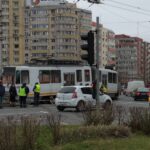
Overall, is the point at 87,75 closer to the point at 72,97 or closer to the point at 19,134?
the point at 72,97

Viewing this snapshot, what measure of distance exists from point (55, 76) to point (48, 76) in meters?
0.81

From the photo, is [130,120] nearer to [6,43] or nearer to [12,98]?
[12,98]

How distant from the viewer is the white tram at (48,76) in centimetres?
3975

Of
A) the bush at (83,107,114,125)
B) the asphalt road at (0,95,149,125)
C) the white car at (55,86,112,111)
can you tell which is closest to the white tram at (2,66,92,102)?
the asphalt road at (0,95,149,125)

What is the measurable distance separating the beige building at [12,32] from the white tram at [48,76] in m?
53.2

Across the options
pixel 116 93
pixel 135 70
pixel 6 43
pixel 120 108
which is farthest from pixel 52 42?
pixel 120 108

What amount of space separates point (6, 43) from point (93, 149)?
114154 millimetres

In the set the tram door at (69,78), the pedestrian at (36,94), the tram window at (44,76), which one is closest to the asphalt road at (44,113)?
the pedestrian at (36,94)

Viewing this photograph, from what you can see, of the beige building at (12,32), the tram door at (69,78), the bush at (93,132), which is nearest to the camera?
the bush at (93,132)

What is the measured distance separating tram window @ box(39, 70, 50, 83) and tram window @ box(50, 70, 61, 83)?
35cm

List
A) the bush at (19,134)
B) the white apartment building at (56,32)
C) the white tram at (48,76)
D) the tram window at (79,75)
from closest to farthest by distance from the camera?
the bush at (19,134)
the white tram at (48,76)
the tram window at (79,75)
the white apartment building at (56,32)

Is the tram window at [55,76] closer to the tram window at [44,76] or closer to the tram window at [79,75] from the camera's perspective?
the tram window at [44,76]

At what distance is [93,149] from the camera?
11.3m

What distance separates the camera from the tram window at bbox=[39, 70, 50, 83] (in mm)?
40844
